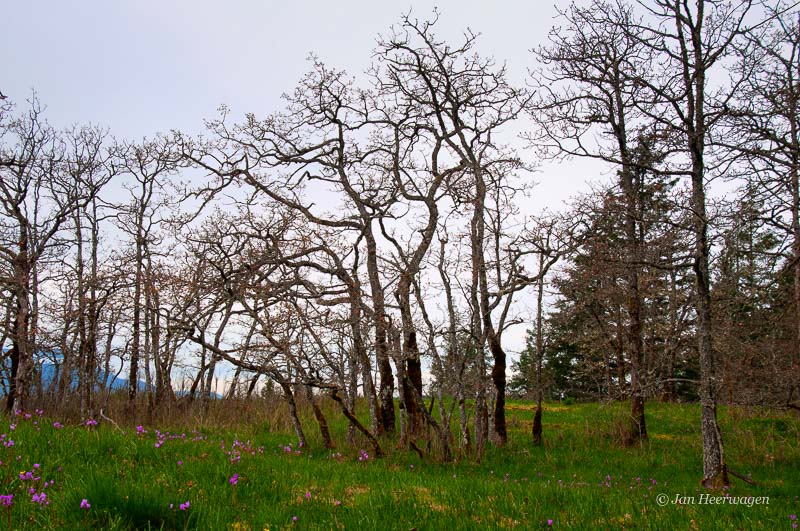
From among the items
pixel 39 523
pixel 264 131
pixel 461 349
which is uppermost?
pixel 264 131

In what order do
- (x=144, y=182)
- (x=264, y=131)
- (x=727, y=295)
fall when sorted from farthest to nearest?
(x=144, y=182), (x=264, y=131), (x=727, y=295)

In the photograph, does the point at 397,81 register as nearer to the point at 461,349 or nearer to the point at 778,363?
the point at 461,349

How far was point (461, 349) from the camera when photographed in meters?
10.7

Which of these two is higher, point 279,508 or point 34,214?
point 34,214

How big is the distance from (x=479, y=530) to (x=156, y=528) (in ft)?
7.42

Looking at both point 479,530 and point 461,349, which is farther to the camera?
point 461,349

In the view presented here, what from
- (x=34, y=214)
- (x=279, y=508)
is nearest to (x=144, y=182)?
(x=34, y=214)

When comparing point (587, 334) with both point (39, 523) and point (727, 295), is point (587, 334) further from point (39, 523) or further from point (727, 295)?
point (39, 523)

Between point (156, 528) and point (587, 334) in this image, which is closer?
point (156, 528)

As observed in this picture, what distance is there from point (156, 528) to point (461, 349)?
296 inches

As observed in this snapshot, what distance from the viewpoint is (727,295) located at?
9180 mm

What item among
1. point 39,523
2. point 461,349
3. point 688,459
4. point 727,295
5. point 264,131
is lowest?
point 688,459

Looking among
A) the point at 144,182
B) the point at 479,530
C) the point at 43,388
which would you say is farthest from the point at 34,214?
the point at 479,530

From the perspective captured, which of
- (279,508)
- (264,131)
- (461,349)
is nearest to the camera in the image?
(279,508)
